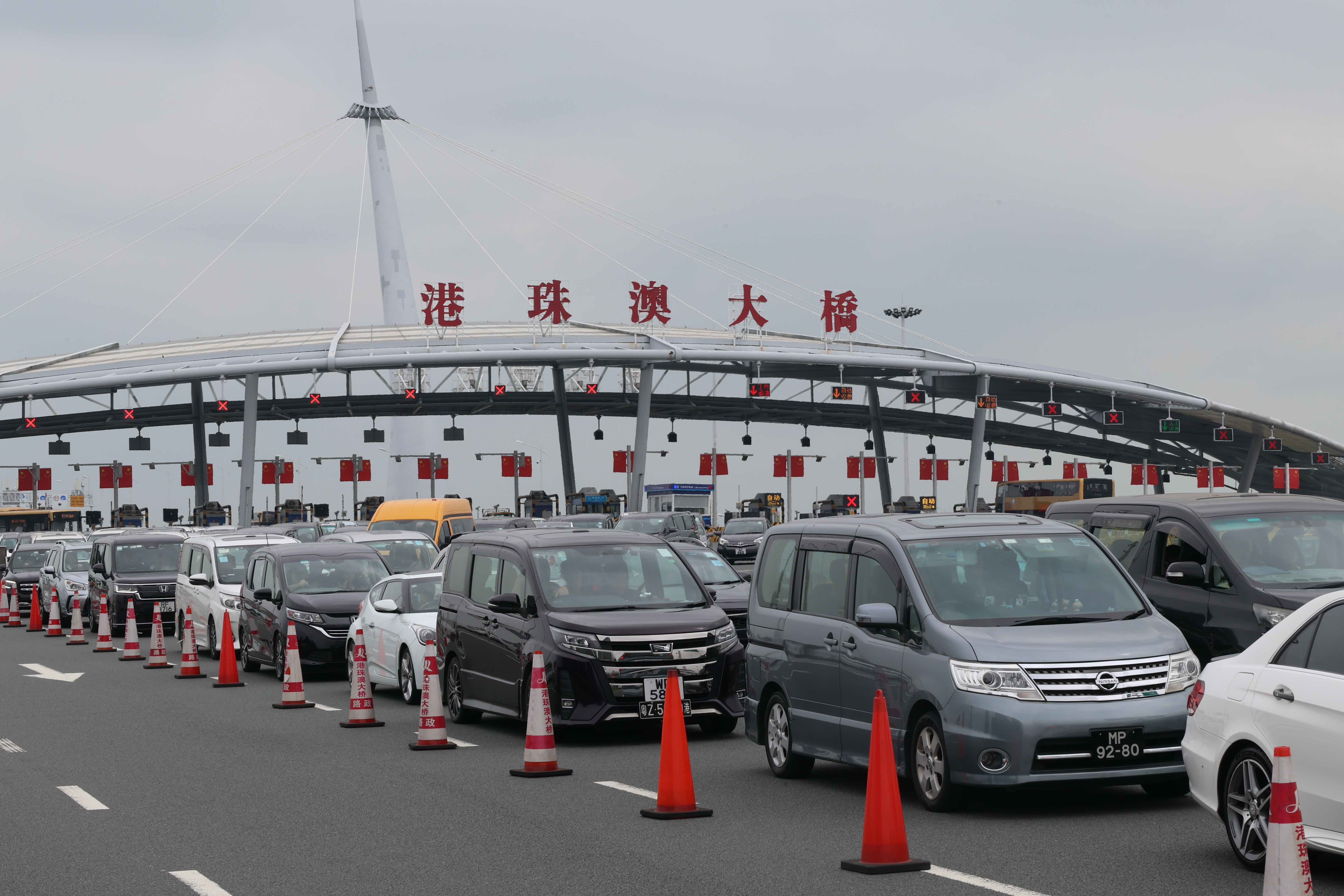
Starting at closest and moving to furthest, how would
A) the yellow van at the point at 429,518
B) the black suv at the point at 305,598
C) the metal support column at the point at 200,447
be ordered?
1. the black suv at the point at 305,598
2. the yellow van at the point at 429,518
3. the metal support column at the point at 200,447

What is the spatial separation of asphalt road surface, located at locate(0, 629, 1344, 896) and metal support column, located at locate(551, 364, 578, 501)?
63262 millimetres

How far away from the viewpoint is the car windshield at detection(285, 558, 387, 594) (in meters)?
22.2

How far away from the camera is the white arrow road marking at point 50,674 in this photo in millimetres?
21797

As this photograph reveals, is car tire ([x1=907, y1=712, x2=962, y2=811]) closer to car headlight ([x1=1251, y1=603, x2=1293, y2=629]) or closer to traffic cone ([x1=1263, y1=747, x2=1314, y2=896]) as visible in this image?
car headlight ([x1=1251, y1=603, x2=1293, y2=629])

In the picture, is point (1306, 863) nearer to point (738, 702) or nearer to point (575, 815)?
point (575, 815)

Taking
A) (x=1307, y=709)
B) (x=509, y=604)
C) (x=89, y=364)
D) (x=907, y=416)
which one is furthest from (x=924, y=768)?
(x=907, y=416)

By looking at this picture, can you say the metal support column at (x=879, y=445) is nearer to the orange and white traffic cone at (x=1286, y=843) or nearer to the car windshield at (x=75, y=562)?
the car windshield at (x=75, y=562)

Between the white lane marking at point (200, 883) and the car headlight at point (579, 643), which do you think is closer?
the white lane marking at point (200, 883)

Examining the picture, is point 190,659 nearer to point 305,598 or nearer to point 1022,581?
point 305,598

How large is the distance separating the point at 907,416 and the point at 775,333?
62.2ft

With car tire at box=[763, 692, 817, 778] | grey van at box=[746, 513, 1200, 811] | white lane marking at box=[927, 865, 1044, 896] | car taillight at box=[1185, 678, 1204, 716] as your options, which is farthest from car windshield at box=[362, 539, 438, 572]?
car taillight at box=[1185, 678, 1204, 716]

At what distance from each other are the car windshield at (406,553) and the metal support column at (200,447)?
54.7 m

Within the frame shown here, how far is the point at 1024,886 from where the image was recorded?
779 cm

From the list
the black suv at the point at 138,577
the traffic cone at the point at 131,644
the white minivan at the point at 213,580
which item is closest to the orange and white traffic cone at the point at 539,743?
the white minivan at the point at 213,580
